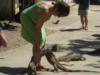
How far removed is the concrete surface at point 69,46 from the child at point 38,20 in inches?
18.5

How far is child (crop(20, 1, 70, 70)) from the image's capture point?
26.5 feet

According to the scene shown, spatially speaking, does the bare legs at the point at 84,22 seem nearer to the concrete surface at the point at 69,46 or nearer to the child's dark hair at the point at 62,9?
the concrete surface at the point at 69,46

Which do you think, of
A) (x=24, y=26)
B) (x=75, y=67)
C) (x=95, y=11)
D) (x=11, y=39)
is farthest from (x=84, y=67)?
(x=95, y=11)

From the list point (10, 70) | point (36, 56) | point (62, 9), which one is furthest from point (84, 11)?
point (62, 9)

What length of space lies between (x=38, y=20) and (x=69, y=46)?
3991mm

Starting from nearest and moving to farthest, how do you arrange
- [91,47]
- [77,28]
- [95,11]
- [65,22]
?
[91,47]
[77,28]
[65,22]
[95,11]

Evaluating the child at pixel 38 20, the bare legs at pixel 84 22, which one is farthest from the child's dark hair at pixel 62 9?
the bare legs at pixel 84 22

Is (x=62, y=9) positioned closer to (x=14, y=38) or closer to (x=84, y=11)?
(x=14, y=38)

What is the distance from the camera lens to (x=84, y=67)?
9141 mm

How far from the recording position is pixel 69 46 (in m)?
12.1

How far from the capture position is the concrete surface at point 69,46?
29.7 feet

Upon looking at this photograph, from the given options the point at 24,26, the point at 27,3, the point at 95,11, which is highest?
the point at 24,26

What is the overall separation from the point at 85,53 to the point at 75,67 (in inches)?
74.5

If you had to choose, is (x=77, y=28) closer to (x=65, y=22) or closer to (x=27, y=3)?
(x=65, y=22)
